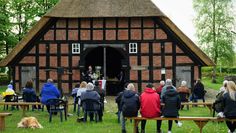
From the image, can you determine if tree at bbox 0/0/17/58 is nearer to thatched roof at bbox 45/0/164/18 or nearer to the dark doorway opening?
the dark doorway opening

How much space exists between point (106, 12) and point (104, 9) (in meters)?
0.30

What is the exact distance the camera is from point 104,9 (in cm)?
3006

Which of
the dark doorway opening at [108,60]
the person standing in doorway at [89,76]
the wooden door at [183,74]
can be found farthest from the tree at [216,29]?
the person standing in doorway at [89,76]

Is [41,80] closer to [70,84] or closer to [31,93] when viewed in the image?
[70,84]

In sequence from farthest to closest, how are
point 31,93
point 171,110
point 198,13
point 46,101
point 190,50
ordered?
1. point 198,13
2. point 190,50
3. point 31,93
4. point 46,101
5. point 171,110

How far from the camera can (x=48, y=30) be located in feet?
100

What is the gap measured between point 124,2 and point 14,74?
8.04 meters

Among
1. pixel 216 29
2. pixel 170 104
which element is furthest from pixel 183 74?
pixel 216 29

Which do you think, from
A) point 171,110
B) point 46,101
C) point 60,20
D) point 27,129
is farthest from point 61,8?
point 171,110

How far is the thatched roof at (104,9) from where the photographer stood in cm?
2967

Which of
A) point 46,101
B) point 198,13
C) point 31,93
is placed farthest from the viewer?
point 198,13

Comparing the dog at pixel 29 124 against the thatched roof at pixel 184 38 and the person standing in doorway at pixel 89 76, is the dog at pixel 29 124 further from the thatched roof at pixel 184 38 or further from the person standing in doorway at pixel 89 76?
the thatched roof at pixel 184 38

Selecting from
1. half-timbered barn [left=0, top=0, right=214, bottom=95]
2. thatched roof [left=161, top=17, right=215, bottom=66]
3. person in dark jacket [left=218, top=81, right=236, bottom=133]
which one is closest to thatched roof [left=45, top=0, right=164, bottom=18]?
half-timbered barn [left=0, top=0, right=214, bottom=95]

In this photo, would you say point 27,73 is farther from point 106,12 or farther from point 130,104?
point 130,104
